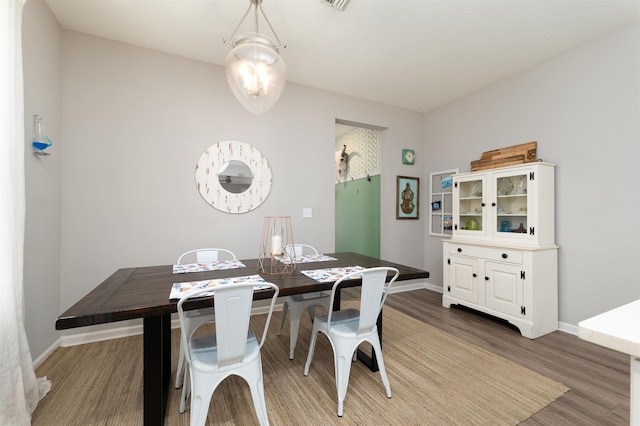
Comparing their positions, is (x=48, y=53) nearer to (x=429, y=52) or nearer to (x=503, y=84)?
(x=429, y=52)

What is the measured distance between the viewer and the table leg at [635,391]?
640mm

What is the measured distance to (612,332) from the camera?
0.67 meters

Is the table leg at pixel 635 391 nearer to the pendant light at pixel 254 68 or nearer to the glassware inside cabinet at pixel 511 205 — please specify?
the pendant light at pixel 254 68

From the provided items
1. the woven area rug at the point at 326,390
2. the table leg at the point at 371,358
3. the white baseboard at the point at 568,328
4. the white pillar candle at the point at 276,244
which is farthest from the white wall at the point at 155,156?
the white baseboard at the point at 568,328

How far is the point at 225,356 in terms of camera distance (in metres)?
1.27

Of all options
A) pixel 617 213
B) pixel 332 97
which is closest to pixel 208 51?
pixel 332 97

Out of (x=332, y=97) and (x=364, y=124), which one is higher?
(x=332, y=97)

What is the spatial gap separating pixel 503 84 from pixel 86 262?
15.1 feet

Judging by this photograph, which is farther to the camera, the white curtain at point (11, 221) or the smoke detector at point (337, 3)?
the smoke detector at point (337, 3)

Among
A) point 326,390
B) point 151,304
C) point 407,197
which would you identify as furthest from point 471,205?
point 151,304

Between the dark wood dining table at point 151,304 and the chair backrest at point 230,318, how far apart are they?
0.14m

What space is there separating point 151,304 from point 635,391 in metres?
1.61

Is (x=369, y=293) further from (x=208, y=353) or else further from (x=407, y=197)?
(x=407, y=197)

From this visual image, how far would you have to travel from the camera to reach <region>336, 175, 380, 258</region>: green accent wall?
169 inches
